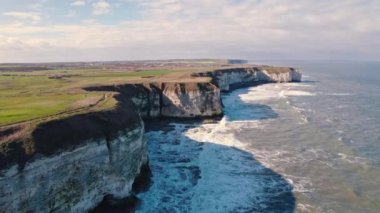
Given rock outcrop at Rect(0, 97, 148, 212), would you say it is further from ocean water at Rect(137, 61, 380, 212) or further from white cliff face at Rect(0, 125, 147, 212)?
ocean water at Rect(137, 61, 380, 212)

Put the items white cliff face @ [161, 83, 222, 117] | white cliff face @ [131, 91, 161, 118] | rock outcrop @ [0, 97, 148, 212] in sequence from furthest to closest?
white cliff face @ [161, 83, 222, 117] < white cliff face @ [131, 91, 161, 118] < rock outcrop @ [0, 97, 148, 212]

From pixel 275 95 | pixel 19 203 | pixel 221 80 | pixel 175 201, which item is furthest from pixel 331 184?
pixel 221 80

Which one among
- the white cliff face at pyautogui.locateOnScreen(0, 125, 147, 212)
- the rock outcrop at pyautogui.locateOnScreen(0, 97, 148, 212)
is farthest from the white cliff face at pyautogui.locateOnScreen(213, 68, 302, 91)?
the white cliff face at pyautogui.locateOnScreen(0, 125, 147, 212)

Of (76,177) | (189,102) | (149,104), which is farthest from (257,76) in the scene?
(76,177)

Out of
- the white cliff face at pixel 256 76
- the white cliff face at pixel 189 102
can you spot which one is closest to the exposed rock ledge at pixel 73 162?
the white cliff face at pixel 189 102

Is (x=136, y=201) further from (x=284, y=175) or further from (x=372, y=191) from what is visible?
(x=372, y=191)

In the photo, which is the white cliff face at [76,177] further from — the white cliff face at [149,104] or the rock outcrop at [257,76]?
the rock outcrop at [257,76]
